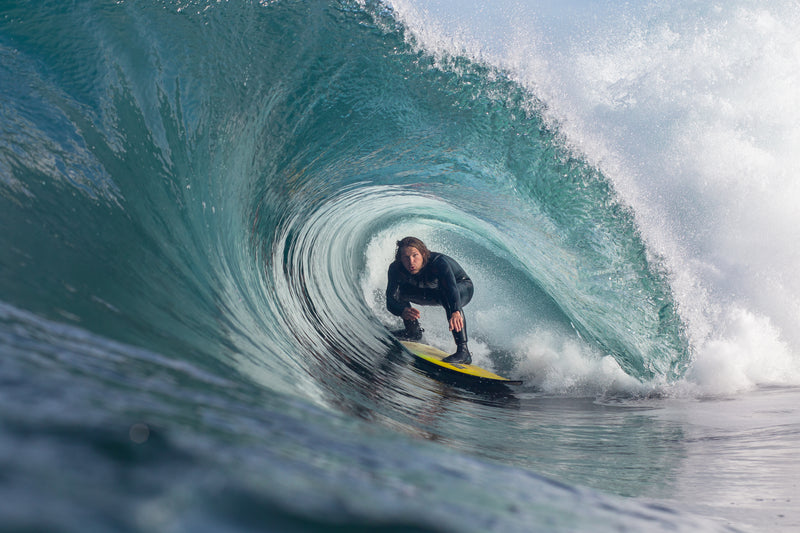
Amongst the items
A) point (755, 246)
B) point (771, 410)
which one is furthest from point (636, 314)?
point (755, 246)

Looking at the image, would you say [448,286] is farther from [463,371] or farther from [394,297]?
[463,371]

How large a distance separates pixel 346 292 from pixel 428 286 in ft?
7.77

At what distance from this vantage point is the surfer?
567 centimetres

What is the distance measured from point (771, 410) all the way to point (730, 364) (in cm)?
137

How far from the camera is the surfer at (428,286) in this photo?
5.67m

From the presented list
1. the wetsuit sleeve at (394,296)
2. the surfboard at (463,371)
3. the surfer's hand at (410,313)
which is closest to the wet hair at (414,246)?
the wetsuit sleeve at (394,296)

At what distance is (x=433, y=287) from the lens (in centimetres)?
599

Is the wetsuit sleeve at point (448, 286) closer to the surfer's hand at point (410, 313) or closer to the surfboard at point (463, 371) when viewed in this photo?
the surfer's hand at point (410, 313)

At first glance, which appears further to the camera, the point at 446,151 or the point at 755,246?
the point at 755,246

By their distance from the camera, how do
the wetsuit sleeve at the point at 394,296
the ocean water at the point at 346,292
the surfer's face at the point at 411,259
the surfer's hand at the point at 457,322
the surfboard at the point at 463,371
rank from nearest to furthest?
the ocean water at the point at 346,292 → the surfboard at the point at 463,371 → the surfer's hand at the point at 457,322 → the surfer's face at the point at 411,259 → the wetsuit sleeve at the point at 394,296

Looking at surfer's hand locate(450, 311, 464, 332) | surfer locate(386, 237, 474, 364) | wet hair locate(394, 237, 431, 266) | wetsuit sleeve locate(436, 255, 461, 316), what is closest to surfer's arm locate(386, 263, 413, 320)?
surfer locate(386, 237, 474, 364)

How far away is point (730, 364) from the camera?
510 centimetres

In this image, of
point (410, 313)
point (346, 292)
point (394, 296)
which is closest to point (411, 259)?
point (394, 296)

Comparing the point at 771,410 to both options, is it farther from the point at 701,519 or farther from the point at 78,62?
the point at 78,62
